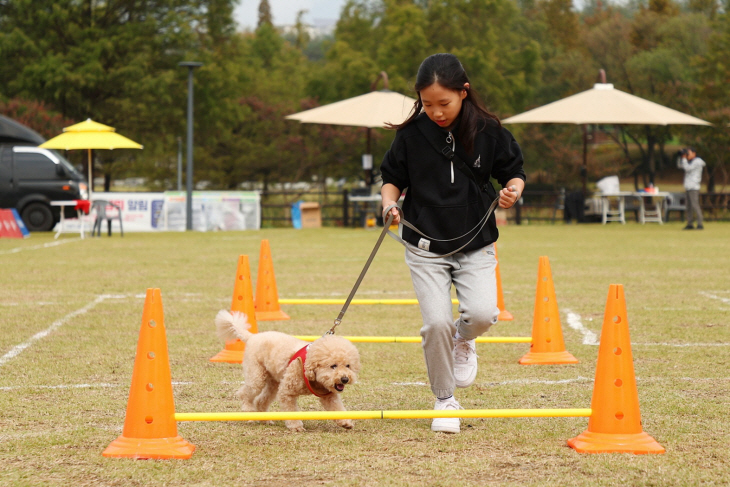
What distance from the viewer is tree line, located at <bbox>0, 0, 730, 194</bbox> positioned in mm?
35406

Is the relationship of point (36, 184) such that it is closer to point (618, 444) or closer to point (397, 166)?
point (397, 166)

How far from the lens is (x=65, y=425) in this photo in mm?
4895

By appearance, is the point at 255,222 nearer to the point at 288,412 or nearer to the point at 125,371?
the point at 125,371

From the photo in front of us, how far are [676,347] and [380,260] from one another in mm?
8668

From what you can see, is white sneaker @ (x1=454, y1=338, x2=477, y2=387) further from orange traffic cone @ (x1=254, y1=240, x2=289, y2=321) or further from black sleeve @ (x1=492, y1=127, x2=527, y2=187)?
orange traffic cone @ (x1=254, y1=240, x2=289, y2=321)

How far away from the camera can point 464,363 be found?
5.14 metres

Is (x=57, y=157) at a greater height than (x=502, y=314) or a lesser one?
greater

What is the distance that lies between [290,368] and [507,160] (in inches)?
59.5

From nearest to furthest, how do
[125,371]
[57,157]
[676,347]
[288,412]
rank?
[288,412]
[125,371]
[676,347]
[57,157]

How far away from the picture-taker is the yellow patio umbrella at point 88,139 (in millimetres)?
23453

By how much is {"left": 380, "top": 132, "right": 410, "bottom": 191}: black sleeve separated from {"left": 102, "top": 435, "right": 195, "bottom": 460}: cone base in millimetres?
1682

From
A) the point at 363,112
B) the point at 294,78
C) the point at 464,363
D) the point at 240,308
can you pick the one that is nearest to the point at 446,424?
the point at 464,363

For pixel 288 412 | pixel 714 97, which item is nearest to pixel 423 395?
pixel 288 412

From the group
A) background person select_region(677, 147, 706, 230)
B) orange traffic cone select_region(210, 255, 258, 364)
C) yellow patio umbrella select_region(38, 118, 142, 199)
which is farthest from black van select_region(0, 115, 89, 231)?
orange traffic cone select_region(210, 255, 258, 364)
